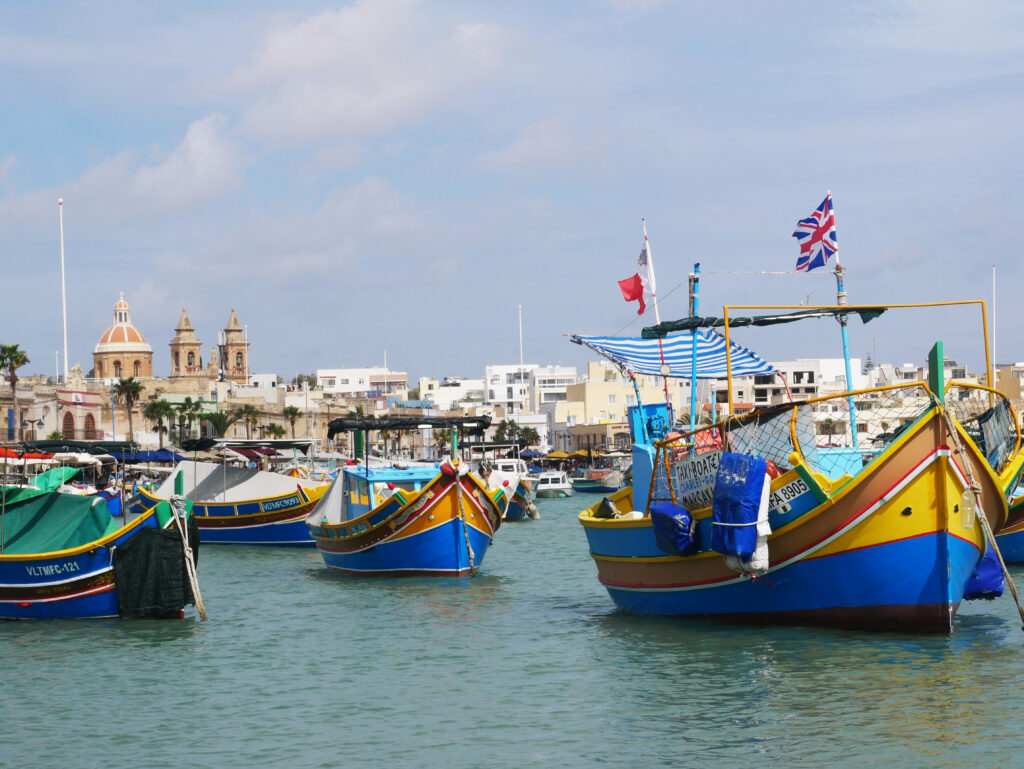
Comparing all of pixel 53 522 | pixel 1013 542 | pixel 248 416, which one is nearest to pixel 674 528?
pixel 53 522

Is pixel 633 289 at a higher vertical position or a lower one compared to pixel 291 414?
lower

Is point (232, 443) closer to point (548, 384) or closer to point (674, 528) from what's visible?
point (674, 528)

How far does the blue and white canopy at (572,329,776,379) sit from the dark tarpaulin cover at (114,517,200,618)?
841cm

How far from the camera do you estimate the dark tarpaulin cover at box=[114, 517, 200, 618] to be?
75.5ft

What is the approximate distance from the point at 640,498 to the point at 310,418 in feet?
453

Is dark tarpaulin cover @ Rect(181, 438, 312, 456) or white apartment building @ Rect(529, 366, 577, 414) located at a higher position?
white apartment building @ Rect(529, 366, 577, 414)

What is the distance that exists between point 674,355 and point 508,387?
16887cm

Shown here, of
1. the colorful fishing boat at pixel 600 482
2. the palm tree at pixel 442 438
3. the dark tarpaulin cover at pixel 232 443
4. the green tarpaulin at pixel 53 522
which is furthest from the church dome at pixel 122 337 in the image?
the green tarpaulin at pixel 53 522

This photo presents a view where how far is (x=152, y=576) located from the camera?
23203 millimetres

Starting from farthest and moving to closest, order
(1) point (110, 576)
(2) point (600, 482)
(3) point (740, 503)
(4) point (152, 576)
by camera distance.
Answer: (2) point (600, 482) → (1) point (110, 576) → (4) point (152, 576) → (3) point (740, 503)

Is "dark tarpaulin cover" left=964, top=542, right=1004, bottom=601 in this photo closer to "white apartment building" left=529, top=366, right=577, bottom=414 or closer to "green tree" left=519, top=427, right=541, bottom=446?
"green tree" left=519, top=427, right=541, bottom=446

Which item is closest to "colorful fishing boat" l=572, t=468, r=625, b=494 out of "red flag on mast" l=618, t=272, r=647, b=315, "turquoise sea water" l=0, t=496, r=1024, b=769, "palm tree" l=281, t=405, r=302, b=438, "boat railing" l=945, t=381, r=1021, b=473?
"palm tree" l=281, t=405, r=302, b=438

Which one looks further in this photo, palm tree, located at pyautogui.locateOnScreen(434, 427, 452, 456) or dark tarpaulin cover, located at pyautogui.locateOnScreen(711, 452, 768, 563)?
palm tree, located at pyautogui.locateOnScreen(434, 427, 452, 456)

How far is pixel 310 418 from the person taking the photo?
15762cm
